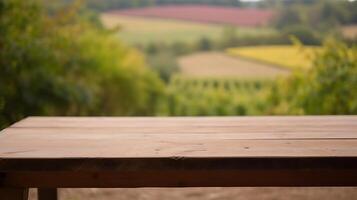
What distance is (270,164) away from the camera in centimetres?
121

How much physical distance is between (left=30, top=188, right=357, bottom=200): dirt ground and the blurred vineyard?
4.02 m

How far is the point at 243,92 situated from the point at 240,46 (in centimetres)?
104

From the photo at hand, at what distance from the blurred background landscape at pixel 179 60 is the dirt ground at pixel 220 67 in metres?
0.02

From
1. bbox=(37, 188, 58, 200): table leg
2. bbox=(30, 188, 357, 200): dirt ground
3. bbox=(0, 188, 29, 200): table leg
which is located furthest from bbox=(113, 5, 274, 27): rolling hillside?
bbox=(0, 188, 29, 200): table leg

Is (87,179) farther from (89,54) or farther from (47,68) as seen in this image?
(89,54)

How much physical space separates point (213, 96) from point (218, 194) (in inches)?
224

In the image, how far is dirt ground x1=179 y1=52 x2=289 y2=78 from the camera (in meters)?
6.99

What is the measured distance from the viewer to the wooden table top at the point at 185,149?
1196mm

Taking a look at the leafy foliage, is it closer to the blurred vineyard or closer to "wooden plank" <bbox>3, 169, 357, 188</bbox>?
the blurred vineyard

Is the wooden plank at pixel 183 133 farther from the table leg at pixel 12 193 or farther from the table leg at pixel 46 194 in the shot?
the table leg at pixel 46 194

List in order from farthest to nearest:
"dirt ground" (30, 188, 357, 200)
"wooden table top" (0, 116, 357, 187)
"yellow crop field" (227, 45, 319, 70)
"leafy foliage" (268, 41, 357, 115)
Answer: "yellow crop field" (227, 45, 319, 70) → "leafy foliage" (268, 41, 357, 115) → "dirt ground" (30, 188, 357, 200) → "wooden table top" (0, 116, 357, 187)

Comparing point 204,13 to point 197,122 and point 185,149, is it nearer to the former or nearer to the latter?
point 197,122

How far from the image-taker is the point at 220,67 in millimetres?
7617

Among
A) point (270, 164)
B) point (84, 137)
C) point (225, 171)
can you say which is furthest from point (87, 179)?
point (270, 164)
